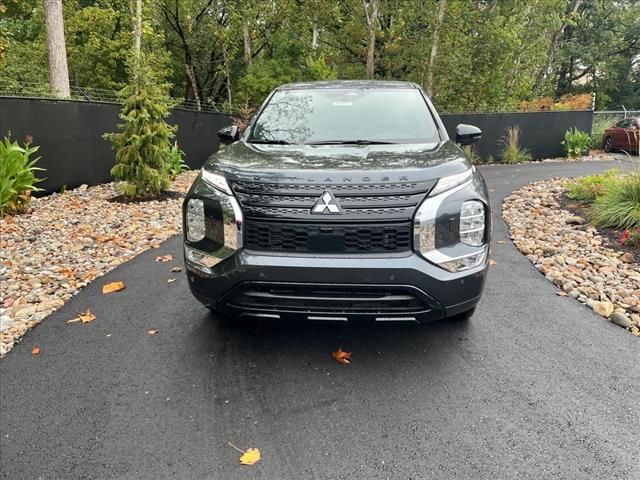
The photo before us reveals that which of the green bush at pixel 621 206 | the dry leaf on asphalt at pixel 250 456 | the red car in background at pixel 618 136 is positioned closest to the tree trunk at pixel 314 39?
the red car in background at pixel 618 136

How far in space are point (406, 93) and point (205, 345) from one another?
8.78ft

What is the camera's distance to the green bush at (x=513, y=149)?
1508cm

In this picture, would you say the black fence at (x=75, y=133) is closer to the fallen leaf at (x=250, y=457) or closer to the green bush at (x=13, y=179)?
the green bush at (x=13, y=179)

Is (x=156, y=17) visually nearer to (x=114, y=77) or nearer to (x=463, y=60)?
(x=114, y=77)

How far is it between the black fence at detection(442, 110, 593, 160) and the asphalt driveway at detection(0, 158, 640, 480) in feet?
40.9

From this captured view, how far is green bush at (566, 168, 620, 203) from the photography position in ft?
21.6

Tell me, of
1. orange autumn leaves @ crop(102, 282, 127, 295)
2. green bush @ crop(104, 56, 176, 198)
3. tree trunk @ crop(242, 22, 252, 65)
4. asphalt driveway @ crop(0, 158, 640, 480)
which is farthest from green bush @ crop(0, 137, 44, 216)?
tree trunk @ crop(242, 22, 252, 65)

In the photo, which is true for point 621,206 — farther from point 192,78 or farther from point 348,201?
point 192,78

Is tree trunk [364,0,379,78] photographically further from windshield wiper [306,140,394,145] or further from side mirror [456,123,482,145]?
windshield wiper [306,140,394,145]

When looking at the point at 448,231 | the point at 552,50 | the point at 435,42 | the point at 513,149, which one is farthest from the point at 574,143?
the point at 448,231

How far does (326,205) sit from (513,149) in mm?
14092

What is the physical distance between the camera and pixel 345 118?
12.7ft

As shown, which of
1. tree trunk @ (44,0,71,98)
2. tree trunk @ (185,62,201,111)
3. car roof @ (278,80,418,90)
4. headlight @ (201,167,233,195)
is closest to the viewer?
headlight @ (201,167,233,195)

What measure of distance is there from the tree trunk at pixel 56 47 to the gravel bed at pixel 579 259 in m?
10.2
